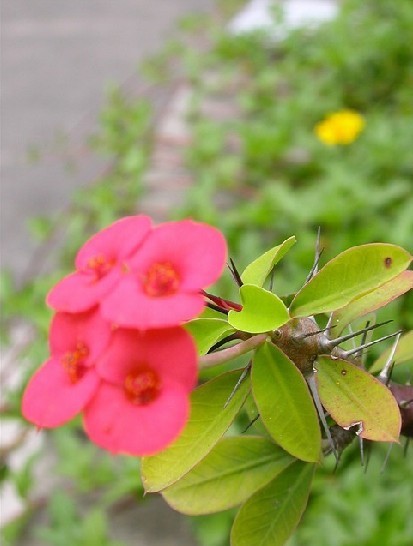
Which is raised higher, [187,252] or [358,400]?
[187,252]

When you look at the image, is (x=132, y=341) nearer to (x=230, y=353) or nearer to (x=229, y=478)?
(x=230, y=353)

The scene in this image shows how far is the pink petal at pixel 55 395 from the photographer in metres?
0.40

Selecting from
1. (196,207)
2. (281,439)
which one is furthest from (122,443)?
(196,207)

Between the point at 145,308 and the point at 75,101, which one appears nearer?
the point at 145,308

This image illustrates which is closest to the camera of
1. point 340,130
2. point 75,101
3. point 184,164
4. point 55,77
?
point 340,130

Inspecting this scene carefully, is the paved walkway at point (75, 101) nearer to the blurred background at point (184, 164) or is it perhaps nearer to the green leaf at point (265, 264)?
the blurred background at point (184, 164)

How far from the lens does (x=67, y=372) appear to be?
43 cm

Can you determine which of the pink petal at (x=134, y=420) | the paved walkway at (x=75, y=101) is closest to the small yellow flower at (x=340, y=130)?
the paved walkway at (x=75, y=101)

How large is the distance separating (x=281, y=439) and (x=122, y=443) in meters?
0.14

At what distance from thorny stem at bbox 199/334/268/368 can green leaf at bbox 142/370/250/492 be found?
39 millimetres

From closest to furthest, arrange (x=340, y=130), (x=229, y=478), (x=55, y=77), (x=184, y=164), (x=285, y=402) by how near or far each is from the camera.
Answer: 1. (x=285, y=402)
2. (x=229, y=478)
3. (x=340, y=130)
4. (x=184, y=164)
5. (x=55, y=77)

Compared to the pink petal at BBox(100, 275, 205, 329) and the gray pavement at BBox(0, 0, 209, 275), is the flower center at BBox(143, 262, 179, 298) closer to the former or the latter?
the pink petal at BBox(100, 275, 205, 329)

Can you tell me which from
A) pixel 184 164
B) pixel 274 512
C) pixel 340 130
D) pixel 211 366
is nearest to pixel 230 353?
pixel 211 366

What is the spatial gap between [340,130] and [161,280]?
189cm
